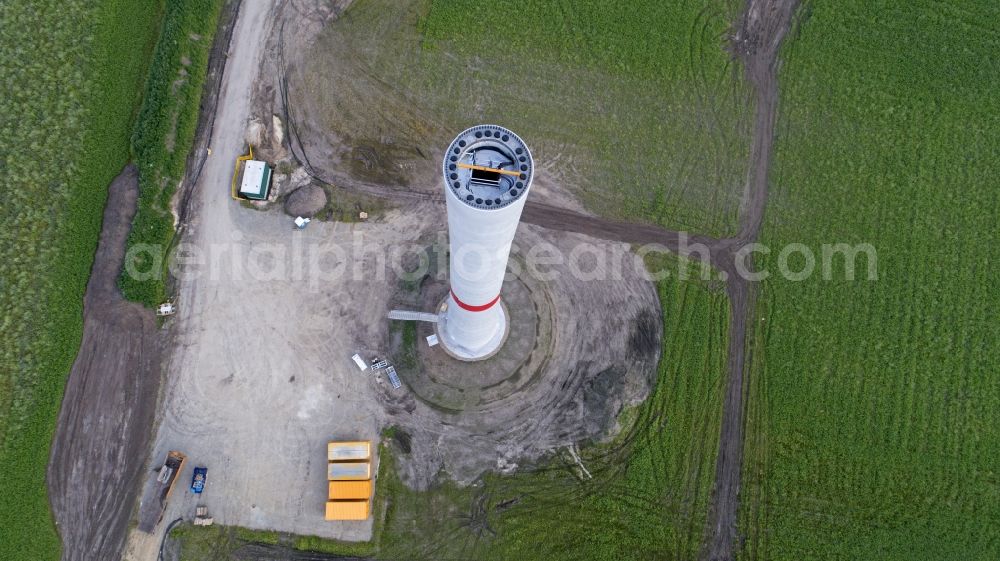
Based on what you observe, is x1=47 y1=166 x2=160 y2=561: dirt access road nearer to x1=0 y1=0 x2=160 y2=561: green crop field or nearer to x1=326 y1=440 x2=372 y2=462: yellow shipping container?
x1=0 y1=0 x2=160 y2=561: green crop field

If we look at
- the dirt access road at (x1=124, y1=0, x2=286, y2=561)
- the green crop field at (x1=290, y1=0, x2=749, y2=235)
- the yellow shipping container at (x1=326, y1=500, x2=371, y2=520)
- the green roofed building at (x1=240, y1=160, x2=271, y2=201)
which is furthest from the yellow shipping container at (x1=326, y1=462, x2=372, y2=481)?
the green crop field at (x1=290, y1=0, x2=749, y2=235)

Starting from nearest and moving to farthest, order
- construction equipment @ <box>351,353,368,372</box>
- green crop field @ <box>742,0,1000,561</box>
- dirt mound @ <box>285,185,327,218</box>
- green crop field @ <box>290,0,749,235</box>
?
1. green crop field @ <box>742,0,1000,561</box>
2. construction equipment @ <box>351,353,368,372</box>
3. dirt mound @ <box>285,185,327,218</box>
4. green crop field @ <box>290,0,749,235</box>

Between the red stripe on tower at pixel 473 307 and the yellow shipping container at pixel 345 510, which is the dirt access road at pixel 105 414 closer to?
the yellow shipping container at pixel 345 510

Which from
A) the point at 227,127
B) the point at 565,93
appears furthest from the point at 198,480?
the point at 565,93

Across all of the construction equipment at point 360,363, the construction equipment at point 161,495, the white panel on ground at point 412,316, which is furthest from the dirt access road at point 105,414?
the white panel on ground at point 412,316

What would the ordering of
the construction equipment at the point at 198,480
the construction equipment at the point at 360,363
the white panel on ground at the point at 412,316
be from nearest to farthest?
the construction equipment at the point at 198,480 < the white panel on ground at the point at 412,316 < the construction equipment at the point at 360,363

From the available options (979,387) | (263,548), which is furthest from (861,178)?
(263,548)

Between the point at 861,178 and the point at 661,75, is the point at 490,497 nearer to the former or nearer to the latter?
the point at 661,75
